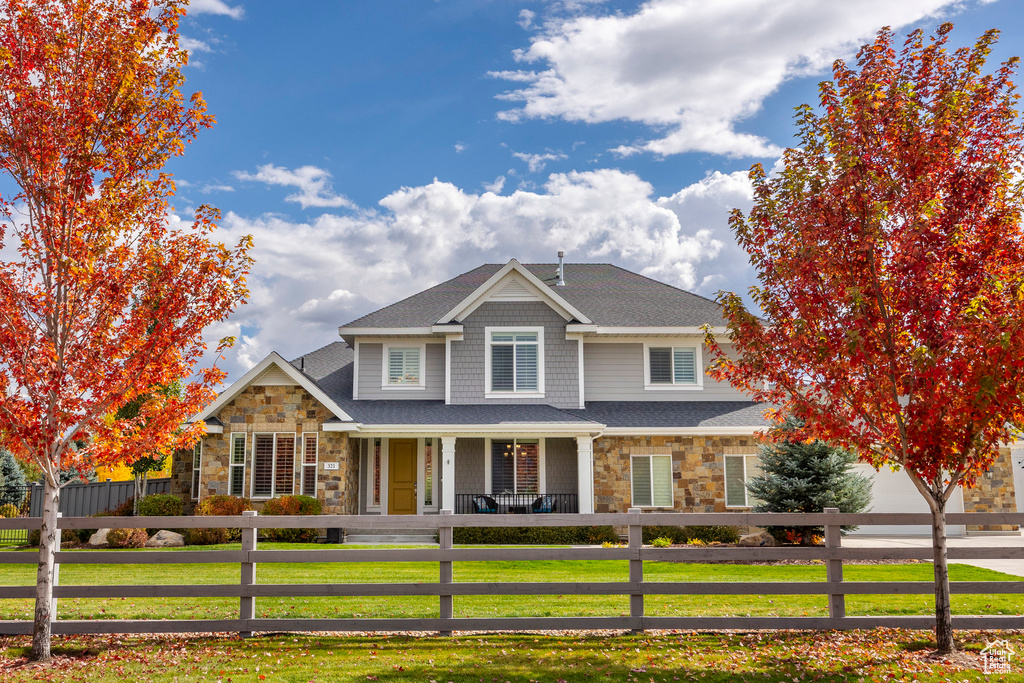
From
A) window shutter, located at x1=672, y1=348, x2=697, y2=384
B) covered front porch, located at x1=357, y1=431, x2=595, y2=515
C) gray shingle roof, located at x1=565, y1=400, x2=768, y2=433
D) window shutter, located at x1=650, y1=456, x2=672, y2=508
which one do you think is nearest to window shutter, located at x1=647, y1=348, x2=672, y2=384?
window shutter, located at x1=672, y1=348, x2=697, y2=384

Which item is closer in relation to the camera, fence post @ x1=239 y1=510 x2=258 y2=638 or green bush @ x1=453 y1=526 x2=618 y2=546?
fence post @ x1=239 y1=510 x2=258 y2=638

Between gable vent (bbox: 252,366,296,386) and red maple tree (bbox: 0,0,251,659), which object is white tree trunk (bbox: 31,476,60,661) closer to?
red maple tree (bbox: 0,0,251,659)

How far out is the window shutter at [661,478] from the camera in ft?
73.7

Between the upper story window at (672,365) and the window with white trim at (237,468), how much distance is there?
12314mm

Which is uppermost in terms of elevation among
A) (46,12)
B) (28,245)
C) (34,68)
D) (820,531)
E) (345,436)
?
(46,12)

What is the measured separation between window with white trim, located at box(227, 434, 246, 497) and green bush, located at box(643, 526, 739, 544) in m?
11.2

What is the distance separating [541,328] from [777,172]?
15458mm

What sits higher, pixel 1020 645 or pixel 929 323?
pixel 929 323

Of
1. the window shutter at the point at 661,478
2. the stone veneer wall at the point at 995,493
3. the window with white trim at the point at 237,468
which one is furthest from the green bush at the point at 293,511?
the stone veneer wall at the point at 995,493

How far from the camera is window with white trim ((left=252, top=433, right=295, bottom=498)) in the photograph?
21.5 meters

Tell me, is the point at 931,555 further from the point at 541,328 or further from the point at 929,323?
the point at 541,328

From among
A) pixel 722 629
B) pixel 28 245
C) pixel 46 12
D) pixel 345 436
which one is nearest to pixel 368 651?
pixel 722 629

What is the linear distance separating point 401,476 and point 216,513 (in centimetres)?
562

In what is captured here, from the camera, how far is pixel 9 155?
8047 mm
